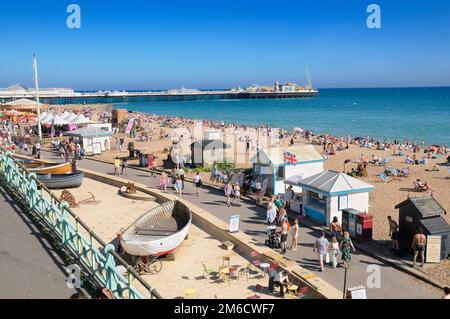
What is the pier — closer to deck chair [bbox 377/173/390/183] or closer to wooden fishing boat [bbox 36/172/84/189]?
wooden fishing boat [bbox 36/172/84/189]

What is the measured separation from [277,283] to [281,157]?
343 inches

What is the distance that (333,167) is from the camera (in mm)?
26688

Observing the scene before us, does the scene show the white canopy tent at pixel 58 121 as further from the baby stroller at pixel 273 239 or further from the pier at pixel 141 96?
the pier at pixel 141 96

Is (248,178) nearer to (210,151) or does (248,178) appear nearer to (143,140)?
(210,151)

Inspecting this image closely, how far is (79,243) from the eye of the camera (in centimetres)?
715

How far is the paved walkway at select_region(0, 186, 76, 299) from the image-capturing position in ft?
19.9

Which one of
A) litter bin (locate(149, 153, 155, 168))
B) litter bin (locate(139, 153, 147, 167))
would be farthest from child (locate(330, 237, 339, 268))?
litter bin (locate(139, 153, 147, 167))

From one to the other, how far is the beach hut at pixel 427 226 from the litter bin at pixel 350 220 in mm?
1369

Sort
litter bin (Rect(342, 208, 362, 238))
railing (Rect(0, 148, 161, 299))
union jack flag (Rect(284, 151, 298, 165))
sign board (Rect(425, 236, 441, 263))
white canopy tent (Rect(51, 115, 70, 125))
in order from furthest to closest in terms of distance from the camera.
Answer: white canopy tent (Rect(51, 115, 70, 125)), union jack flag (Rect(284, 151, 298, 165)), litter bin (Rect(342, 208, 362, 238)), sign board (Rect(425, 236, 441, 263)), railing (Rect(0, 148, 161, 299))

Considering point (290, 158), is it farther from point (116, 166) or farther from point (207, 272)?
point (116, 166)

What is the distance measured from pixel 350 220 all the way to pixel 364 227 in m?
0.65

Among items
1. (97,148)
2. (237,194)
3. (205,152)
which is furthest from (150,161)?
(237,194)

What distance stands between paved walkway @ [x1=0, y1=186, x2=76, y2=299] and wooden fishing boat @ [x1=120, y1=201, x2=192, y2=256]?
2486 millimetres

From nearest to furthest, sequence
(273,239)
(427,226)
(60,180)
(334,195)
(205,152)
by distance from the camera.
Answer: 1. (427,226)
2. (273,239)
3. (334,195)
4. (60,180)
5. (205,152)
